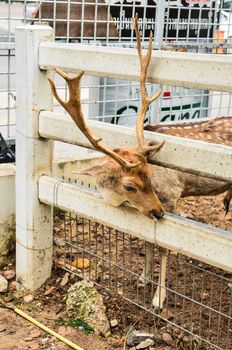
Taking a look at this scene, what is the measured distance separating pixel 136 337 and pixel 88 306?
0.38 metres

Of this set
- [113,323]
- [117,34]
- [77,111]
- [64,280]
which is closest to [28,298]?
[64,280]

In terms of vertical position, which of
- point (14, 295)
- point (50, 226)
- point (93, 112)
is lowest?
point (14, 295)

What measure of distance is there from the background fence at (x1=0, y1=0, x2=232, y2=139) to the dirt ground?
1688mm

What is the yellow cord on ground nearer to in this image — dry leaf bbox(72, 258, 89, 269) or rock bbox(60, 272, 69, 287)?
rock bbox(60, 272, 69, 287)

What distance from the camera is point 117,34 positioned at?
21.9ft

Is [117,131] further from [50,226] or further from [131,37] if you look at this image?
[131,37]

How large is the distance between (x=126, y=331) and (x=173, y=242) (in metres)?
0.76

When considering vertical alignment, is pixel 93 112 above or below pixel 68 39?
below

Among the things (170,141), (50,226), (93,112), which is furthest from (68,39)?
(170,141)

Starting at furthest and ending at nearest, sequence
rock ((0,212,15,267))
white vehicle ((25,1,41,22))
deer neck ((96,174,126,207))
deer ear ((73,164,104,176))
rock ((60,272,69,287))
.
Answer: white vehicle ((25,1,41,22)) → rock ((0,212,15,267)) → rock ((60,272,69,287)) → deer ear ((73,164,104,176)) → deer neck ((96,174,126,207))

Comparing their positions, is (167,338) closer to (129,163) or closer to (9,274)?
(129,163)

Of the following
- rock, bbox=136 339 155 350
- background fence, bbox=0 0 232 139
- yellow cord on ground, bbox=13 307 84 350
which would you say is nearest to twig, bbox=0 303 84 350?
yellow cord on ground, bbox=13 307 84 350

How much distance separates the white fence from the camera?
343cm

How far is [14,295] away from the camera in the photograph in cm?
462
